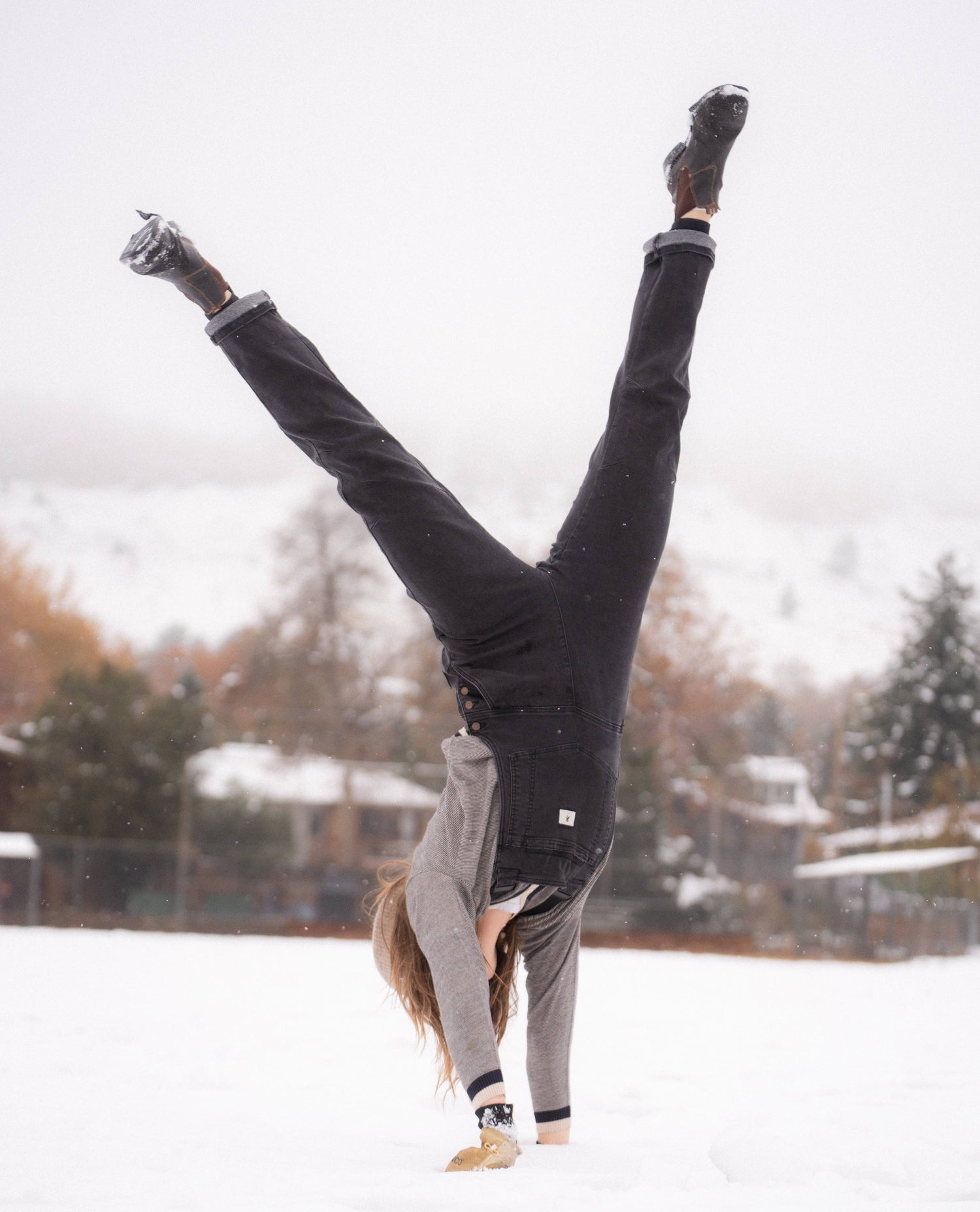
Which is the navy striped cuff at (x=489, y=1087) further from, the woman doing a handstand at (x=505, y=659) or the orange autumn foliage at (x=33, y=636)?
the orange autumn foliage at (x=33, y=636)

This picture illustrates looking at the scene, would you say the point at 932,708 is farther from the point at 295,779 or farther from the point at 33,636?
the point at 33,636

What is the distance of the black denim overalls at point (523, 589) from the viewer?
1882 mm

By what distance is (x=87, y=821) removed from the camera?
19.4m

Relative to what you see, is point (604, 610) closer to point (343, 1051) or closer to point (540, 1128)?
point (540, 1128)

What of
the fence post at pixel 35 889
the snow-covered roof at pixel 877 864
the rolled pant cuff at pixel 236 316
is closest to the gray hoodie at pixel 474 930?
the rolled pant cuff at pixel 236 316

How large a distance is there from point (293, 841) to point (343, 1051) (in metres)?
13.1

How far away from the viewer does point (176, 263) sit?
6.53 feet

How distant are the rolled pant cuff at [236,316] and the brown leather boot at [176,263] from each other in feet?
0.11

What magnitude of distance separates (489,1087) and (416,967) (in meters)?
0.29

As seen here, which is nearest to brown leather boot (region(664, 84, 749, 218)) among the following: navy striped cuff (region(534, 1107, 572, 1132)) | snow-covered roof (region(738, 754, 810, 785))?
navy striped cuff (region(534, 1107, 572, 1132))

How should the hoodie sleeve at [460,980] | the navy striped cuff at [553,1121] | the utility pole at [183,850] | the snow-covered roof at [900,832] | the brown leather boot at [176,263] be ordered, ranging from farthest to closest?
1. the snow-covered roof at [900,832]
2. the utility pole at [183,850]
3. the navy striped cuff at [553,1121]
4. the brown leather boot at [176,263]
5. the hoodie sleeve at [460,980]

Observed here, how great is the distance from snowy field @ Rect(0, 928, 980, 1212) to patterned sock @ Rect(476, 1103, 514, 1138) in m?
0.06

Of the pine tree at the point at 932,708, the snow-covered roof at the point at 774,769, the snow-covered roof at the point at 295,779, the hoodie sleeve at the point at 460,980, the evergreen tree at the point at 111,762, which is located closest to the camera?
the hoodie sleeve at the point at 460,980

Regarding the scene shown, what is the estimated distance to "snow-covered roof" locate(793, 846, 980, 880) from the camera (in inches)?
656
